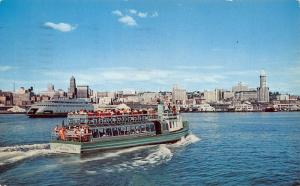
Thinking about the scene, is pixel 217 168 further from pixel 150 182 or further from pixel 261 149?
pixel 261 149

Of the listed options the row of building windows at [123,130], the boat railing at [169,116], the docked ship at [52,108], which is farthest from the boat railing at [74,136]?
the docked ship at [52,108]

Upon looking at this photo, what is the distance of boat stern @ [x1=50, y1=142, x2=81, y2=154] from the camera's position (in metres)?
42.5

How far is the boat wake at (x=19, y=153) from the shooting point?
37781 millimetres

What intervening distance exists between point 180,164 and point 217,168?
3664 mm

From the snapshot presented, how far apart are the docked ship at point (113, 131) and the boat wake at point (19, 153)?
5.09 feet

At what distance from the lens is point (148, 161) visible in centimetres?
3931

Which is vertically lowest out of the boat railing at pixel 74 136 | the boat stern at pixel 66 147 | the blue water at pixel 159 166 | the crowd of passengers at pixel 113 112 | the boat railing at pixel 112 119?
the blue water at pixel 159 166

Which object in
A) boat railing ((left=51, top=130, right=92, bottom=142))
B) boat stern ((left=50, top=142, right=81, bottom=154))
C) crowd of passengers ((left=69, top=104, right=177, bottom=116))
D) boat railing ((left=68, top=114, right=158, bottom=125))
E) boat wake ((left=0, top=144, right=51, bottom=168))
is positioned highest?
crowd of passengers ((left=69, top=104, right=177, bottom=116))

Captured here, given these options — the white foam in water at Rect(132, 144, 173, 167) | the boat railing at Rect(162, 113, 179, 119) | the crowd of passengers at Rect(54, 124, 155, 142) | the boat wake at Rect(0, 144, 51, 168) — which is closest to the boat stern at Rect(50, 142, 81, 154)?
the boat wake at Rect(0, 144, 51, 168)

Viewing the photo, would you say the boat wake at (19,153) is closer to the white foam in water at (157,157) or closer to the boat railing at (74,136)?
the boat railing at (74,136)

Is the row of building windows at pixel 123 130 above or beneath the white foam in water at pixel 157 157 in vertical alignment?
above

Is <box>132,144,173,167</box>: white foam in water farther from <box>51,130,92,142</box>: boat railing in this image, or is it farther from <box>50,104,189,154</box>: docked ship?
<box>51,130,92,142</box>: boat railing

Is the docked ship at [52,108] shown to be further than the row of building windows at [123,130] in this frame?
Yes

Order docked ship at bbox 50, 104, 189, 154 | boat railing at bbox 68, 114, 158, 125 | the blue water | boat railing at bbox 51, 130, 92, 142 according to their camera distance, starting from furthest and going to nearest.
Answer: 1. boat railing at bbox 68, 114, 158, 125
2. boat railing at bbox 51, 130, 92, 142
3. docked ship at bbox 50, 104, 189, 154
4. the blue water
